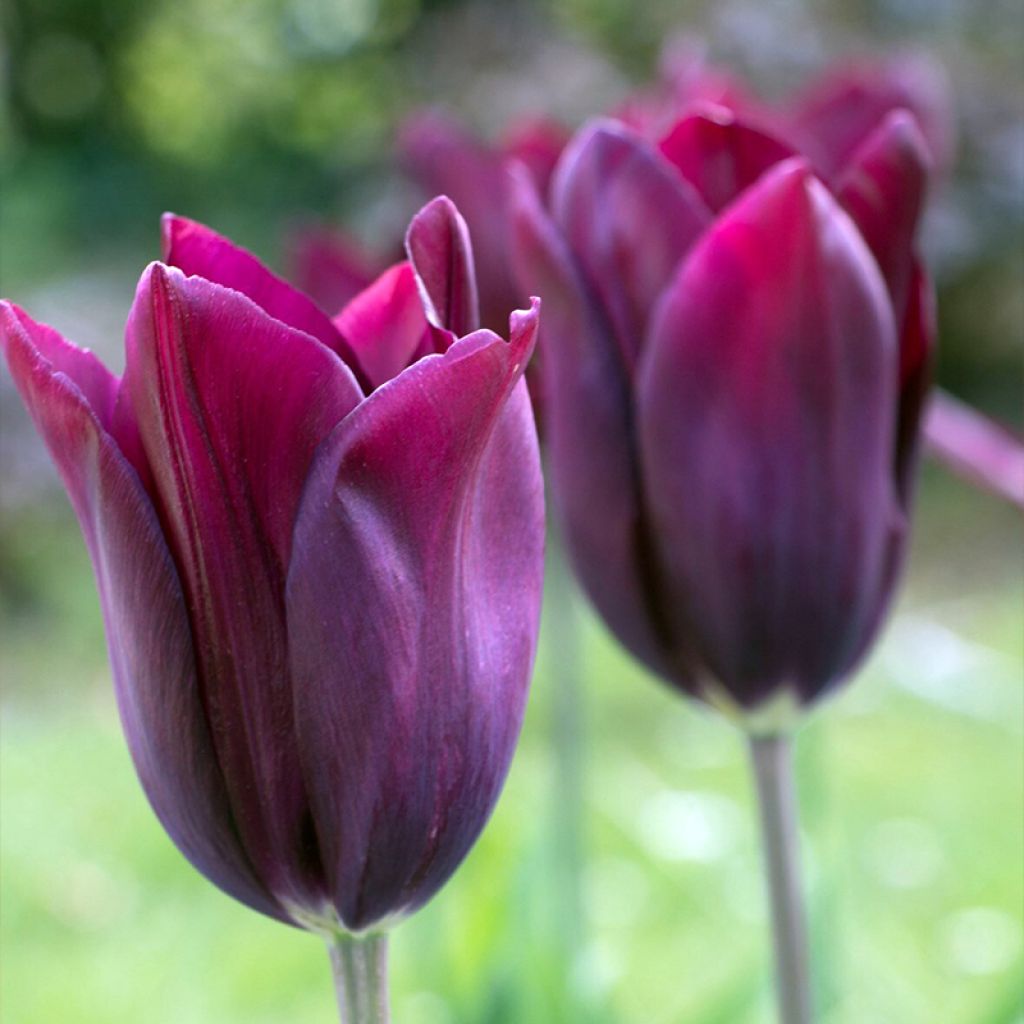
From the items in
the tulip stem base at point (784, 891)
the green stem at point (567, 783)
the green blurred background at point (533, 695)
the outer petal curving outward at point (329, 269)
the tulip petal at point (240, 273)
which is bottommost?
the green blurred background at point (533, 695)

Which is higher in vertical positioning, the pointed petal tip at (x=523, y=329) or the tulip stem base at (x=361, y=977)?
the pointed petal tip at (x=523, y=329)

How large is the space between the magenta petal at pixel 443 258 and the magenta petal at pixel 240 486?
32 mm

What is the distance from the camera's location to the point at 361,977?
0.35 metres

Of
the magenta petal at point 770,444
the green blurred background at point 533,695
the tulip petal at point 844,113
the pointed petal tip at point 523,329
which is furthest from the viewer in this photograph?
the green blurred background at point 533,695

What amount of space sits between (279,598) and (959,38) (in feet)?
14.0

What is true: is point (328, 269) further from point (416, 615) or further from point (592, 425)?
point (416, 615)

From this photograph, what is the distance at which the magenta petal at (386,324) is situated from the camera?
1.22 ft

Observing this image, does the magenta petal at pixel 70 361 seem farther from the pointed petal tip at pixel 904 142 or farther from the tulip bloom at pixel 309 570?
the pointed petal tip at pixel 904 142

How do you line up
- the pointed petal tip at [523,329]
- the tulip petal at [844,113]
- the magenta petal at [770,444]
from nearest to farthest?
the pointed petal tip at [523,329] → the magenta petal at [770,444] → the tulip petal at [844,113]

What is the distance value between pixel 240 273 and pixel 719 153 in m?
0.19

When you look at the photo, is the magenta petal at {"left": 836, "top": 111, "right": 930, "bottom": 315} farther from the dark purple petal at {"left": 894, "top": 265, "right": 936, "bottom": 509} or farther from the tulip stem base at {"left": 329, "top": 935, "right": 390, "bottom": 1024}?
the tulip stem base at {"left": 329, "top": 935, "right": 390, "bottom": 1024}

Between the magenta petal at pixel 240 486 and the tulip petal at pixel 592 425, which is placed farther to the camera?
the tulip petal at pixel 592 425

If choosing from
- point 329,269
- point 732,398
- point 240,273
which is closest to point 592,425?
point 732,398

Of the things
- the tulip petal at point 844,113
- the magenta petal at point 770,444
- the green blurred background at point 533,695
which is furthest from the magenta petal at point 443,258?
the green blurred background at point 533,695
